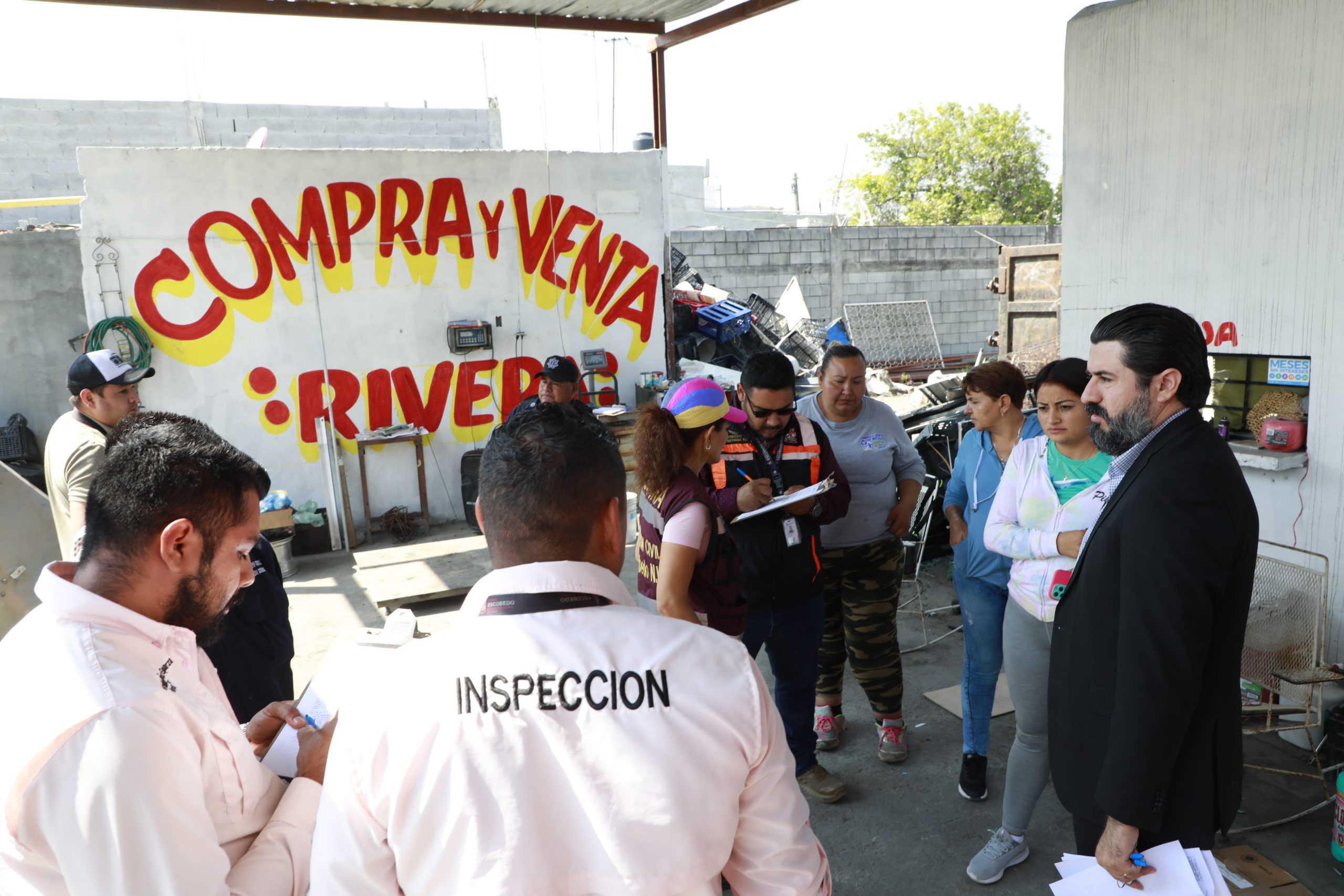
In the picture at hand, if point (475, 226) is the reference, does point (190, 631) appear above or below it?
below

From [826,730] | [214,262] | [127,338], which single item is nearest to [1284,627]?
[826,730]

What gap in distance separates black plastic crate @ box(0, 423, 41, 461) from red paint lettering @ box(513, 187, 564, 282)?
4.38 m

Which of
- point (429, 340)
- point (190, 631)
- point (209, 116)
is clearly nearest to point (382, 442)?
point (429, 340)

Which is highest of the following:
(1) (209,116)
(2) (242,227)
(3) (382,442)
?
(1) (209,116)

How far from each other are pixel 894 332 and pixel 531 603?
14.9 metres

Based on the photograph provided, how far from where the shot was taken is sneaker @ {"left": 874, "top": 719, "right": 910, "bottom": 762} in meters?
3.70

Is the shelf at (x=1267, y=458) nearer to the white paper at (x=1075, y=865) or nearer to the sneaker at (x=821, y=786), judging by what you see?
the sneaker at (x=821, y=786)

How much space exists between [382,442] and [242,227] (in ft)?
7.12

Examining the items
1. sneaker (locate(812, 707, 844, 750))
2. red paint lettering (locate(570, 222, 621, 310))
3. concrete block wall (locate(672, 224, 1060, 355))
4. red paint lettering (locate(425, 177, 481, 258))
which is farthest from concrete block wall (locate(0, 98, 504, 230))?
sneaker (locate(812, 707, 844, 750))

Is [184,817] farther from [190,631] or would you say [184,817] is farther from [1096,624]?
[1096,624]

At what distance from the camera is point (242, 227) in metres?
7.41

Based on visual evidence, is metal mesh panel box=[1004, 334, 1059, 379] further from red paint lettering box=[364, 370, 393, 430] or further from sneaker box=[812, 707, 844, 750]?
red paint lettering box=[364, 370, 393, 430]

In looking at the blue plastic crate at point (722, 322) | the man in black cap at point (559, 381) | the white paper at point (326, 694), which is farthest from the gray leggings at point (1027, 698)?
the blue plastic crate at point (722, 322)

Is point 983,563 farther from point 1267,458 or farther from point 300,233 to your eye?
point 300,233
